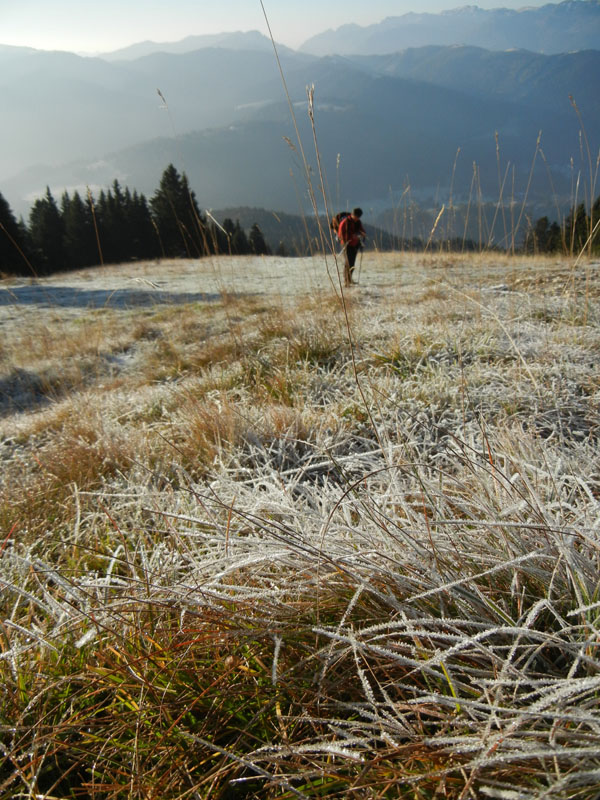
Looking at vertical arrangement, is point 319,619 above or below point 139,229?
below

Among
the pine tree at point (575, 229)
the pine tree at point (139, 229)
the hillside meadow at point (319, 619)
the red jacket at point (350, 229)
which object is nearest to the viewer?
the hillside meadow at point (319, 619)

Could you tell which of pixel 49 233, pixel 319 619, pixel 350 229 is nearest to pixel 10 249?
pixel 49 233

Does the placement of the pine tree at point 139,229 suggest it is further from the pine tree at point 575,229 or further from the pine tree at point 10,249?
the pine tree at point 575,229

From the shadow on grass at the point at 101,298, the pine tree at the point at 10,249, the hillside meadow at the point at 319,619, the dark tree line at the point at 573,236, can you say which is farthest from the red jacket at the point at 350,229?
the pine tree at the point at 10,249

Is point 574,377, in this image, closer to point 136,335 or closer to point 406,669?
point 406,669

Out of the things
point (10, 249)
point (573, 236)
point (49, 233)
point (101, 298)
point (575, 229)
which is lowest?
point (101, 298)

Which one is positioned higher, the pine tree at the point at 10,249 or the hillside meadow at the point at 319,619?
the pine tree at the point at 10,249

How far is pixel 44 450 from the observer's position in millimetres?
2299

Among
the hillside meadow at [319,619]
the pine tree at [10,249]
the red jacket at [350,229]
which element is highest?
the pine tree at [10,249]

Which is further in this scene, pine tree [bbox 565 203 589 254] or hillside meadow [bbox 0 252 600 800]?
pine tree [bbox 565 203 589 254]

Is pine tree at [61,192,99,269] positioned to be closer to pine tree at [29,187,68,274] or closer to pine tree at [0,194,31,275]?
pine tree at [29,187,68,274]

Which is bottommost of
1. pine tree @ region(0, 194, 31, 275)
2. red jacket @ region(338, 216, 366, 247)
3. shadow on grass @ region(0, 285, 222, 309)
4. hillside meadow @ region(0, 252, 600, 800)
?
hillside meadow @ region(0, 252, 600, 800)

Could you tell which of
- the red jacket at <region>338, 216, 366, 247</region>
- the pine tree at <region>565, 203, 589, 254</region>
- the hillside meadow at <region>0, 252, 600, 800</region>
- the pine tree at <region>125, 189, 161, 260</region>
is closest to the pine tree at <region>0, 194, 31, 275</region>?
the pine tree at <region>125, 189, 161, 260</region>

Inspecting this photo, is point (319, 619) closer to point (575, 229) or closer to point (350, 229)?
point (350, 229)
